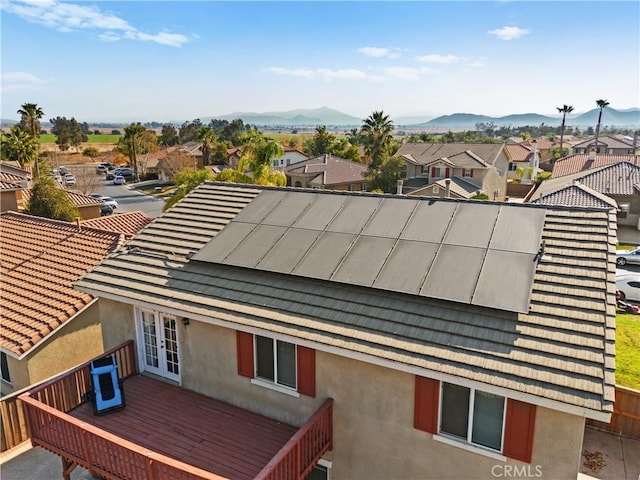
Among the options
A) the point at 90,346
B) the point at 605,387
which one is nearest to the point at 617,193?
the point at 605,387

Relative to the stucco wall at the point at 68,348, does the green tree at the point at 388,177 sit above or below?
above

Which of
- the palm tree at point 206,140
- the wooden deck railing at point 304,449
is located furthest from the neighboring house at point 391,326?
the palm tree at point 206,140

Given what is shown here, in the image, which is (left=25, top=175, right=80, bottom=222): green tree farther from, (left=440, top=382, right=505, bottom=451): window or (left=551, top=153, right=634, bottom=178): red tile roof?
(left=551, top=153, right=634, bottom=178): red tile roof

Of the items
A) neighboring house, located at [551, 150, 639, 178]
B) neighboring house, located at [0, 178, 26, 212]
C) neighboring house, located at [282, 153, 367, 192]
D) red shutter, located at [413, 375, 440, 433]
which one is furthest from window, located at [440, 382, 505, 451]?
neighboring house, located at [551, 150, 639, 178]

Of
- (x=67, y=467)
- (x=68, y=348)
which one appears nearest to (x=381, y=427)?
(x=67, y=467)

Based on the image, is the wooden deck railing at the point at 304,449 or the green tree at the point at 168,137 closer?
the wooden deck railing at the point at 304,449

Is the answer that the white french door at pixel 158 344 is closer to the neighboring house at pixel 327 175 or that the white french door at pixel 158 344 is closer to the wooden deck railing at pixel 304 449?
the wooden deck railing at pixel 304 449

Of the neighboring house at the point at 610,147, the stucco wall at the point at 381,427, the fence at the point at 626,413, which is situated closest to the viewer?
the stucco wall at the point at 381,427

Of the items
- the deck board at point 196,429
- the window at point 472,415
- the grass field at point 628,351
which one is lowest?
the grass field at point 628,351

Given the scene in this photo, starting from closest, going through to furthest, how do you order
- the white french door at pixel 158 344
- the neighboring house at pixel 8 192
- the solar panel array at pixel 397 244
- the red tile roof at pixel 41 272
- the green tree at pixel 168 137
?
the solar panel array at pixel 397 244
the white french door at pixel 158 344
the red tile roof at pixel 41 272
the neighboring house at pixel 8 192
the green tree at pixel 168 137
